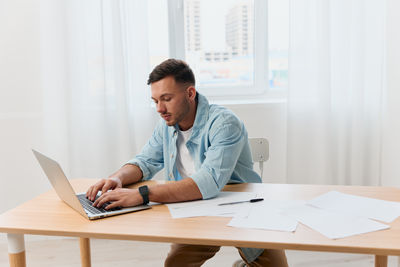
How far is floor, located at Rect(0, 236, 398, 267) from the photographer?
2.64m

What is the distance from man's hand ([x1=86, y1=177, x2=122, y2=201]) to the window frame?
1658 mm

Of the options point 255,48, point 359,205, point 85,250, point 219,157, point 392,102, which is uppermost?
point 255,48

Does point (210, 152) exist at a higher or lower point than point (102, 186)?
higher

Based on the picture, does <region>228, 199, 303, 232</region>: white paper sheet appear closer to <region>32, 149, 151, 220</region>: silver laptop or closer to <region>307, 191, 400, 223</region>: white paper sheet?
<region>307, 191, 400, 223</region>: white paper sheet

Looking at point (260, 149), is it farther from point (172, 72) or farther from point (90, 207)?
point (90, 207)

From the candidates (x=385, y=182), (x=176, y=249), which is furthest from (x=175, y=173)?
(x=385, y=182)

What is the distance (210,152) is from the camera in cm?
171

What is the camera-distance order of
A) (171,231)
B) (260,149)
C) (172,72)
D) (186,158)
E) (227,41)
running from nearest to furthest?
(171,231) < (172,72) < (186,158) < (260,149) < (227,41)

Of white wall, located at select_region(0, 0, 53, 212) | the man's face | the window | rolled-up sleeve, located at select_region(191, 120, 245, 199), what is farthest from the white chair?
white wall, located at select_region(0, 0, 53, 212)

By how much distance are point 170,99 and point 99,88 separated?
1343 millimetres

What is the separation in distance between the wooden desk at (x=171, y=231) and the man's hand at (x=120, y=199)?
7cm

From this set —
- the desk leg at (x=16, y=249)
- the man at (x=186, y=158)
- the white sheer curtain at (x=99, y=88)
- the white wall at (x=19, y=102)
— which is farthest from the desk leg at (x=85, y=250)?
the white wall at (x=19, y=102)

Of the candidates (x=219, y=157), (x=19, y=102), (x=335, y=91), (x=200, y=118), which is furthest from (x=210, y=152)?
(x=19, y=102)

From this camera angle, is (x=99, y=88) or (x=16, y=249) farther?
(x=99, y=88)
